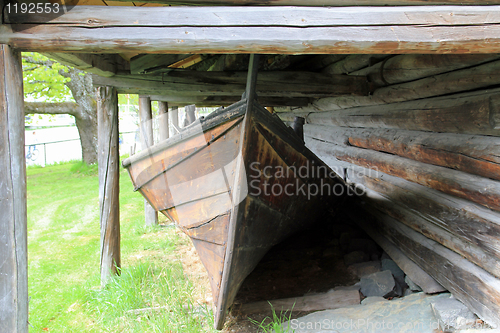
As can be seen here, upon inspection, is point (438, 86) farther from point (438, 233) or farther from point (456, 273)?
point (456, 273)

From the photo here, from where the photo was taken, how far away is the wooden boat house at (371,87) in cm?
192

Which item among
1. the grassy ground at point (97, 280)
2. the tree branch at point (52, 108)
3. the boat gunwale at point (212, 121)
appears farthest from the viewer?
the tree branch at point (52, 108)

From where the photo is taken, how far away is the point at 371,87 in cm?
398

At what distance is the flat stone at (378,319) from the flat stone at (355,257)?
1092 millimetres

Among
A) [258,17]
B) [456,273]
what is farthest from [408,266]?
[258,17]

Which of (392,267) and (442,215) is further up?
(442,215)

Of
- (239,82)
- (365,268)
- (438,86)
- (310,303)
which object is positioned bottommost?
(310,303)

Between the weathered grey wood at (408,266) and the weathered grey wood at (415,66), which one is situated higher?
the weathered grey wood at (415,66)

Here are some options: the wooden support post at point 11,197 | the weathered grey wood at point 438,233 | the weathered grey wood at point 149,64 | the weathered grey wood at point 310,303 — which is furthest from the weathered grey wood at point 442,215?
the wooden support post at point 11,197

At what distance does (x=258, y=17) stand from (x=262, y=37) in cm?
13

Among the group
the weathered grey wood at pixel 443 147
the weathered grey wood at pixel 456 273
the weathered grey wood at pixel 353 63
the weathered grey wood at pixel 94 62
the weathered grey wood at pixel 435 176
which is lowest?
the weathered grey wood at pixel 456 273

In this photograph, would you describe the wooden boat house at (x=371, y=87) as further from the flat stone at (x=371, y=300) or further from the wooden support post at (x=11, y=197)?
the flat stone at (x=371, y=300)

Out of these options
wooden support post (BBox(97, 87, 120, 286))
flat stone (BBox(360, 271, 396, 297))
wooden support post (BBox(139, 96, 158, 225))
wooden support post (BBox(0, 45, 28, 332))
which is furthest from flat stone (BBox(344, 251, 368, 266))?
wooden support post (BBox(139, 96, 158, 225))

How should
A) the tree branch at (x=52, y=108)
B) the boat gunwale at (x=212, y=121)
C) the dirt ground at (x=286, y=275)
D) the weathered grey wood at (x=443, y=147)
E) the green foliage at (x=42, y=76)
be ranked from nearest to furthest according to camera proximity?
1. the weathered grey wood at (x=443, y=147)
2. the boat gunwale at (x=212, y=121)
3. the dirt ground at (x=286, y=275)
4. the green foliage at (x=42, y=76)
5. the tree branch at (x=52, y=108)
